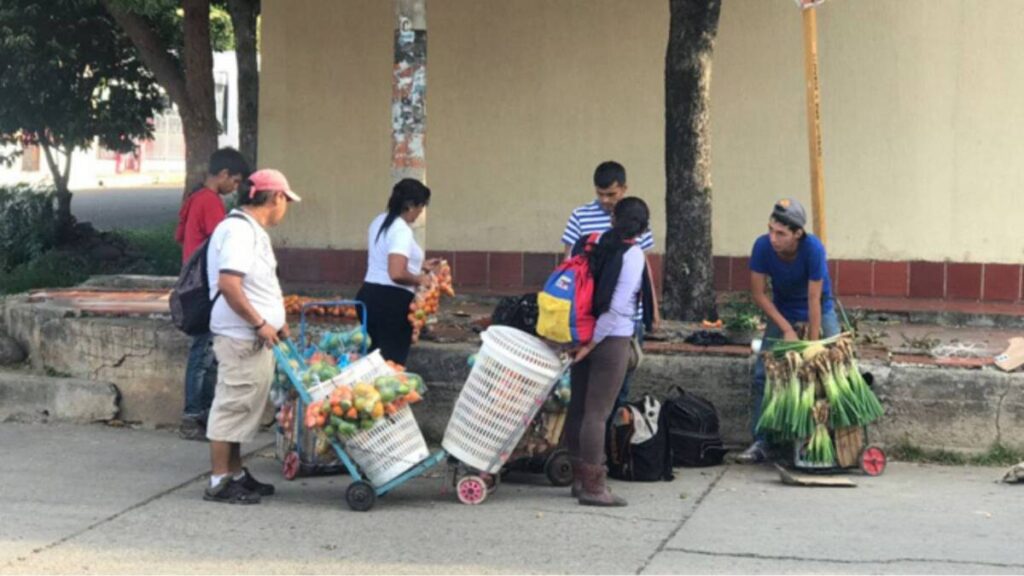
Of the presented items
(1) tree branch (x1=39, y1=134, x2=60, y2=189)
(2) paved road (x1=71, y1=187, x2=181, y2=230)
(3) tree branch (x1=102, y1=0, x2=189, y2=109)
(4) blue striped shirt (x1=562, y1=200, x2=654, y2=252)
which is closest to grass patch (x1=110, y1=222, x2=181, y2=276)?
(1) tree branch (x1=39, y1=134, x2=60, y2=189)

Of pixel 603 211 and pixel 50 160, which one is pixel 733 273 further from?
pixel 50 160

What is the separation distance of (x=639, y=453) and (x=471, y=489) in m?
1.06

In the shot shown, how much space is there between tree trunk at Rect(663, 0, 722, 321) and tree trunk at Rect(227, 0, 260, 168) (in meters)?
6.64

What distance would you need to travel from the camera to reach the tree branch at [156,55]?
49.2 feet

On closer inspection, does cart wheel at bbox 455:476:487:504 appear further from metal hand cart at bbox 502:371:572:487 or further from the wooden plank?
the wooden plank

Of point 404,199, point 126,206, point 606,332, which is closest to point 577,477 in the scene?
point 606,332

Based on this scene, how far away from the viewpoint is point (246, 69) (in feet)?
50.6

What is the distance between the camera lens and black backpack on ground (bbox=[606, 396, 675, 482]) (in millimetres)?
8000

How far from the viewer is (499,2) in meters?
11.9

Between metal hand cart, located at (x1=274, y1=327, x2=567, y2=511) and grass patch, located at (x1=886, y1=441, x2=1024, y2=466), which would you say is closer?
metal hand cart, located at (x1=274, y1=327, x2=567, y2=511)

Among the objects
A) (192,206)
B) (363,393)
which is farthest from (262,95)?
(363,393)

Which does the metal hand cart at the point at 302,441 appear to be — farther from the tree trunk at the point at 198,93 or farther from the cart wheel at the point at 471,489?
the tree trunk at the point at 198,93

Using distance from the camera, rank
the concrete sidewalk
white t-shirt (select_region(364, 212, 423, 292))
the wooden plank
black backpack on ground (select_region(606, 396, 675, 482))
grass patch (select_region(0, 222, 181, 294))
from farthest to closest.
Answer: grass patch (select_region(0, 222, 181, 294))
white t-shirt (select_region(364, 212, 423, 292))
black backpack on ground (select_region(606, 396, 675, 482))
the wooden plank
the concrete sidewalk

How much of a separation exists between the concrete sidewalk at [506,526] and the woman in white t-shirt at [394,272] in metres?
0.89
